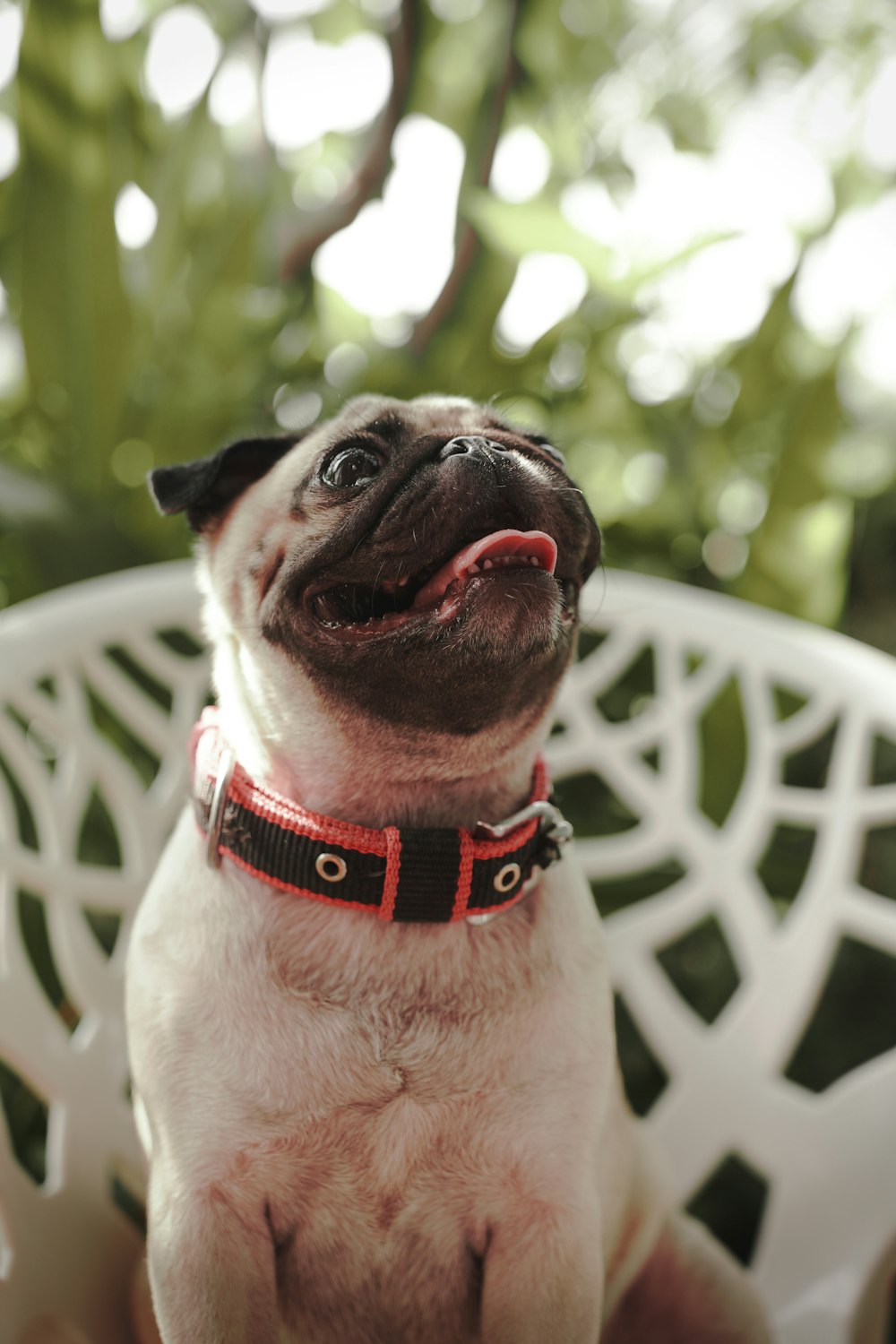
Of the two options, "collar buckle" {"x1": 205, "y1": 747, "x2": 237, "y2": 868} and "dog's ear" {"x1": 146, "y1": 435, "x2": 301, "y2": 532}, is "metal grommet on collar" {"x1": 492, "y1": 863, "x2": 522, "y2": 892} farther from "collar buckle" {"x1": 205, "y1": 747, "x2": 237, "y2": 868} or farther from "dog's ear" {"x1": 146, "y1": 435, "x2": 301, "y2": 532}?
"dog's ear" {"x1": 146, "y1": 435, "x2": 301, "y2": 532}

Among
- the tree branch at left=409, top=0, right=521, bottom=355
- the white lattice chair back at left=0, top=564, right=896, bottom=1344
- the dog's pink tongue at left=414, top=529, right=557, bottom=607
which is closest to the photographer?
the dog's pink tongue at left=414, top=529, right=557, bottom=607

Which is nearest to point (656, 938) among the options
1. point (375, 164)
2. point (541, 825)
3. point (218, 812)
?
point (541, 825)

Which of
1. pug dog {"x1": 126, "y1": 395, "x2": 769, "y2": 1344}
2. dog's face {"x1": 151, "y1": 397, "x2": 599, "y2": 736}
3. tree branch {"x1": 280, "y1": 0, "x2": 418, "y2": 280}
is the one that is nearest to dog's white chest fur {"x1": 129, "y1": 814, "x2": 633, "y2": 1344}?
pug dog {"x1": 126, "y1": 395, "x2": 769, "y2": 1344}

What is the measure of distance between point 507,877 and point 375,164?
1674 millimetres

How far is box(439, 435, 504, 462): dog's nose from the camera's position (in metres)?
0.75

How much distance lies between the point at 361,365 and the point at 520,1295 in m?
1.47

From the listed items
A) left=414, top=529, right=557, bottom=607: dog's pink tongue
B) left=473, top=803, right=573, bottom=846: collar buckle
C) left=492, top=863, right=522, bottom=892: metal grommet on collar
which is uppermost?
left=414, top=529, right=557, bottom=607: dog's pink tongue

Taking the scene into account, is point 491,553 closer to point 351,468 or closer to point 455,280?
point 351,468

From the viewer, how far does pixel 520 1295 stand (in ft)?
2.57

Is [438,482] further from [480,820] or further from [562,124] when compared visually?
[562,124]

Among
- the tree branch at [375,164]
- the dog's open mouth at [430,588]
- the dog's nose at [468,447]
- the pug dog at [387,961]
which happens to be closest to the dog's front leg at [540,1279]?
the pug dog at [387,961]

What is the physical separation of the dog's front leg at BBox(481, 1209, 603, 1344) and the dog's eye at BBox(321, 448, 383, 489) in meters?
0.54

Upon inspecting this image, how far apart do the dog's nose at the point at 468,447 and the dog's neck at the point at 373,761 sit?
0.19 meters

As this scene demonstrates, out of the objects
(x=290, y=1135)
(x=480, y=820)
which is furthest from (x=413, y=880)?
(x=290, y=1135)
